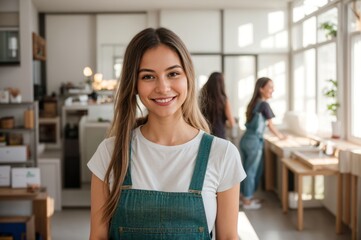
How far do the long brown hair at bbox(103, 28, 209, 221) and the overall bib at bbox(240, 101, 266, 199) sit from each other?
450 centimetres

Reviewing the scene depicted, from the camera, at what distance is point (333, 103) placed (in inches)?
237

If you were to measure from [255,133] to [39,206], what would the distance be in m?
2.48

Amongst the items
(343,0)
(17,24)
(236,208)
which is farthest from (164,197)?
(343,0)

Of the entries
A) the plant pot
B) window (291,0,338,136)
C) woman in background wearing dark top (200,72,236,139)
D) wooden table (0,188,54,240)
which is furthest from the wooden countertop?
window (291,0,338,136)

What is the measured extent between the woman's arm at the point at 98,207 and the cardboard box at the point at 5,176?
13.1ft

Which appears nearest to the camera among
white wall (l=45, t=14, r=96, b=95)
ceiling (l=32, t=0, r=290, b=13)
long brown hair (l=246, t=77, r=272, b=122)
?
long brown hair (l=246, t=77, r=272, b=122)

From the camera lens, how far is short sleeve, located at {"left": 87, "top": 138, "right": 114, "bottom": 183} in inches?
52.9

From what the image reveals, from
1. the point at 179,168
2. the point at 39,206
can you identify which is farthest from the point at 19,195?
the point at 179,168

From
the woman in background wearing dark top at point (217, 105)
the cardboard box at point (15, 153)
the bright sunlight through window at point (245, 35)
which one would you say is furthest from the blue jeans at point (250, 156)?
the bright sunlight through window at point (245, 35)

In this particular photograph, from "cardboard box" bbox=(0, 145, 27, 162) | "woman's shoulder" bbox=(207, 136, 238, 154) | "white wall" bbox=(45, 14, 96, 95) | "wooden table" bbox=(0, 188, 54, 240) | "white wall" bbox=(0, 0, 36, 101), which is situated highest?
"white wall" bbox=(45, 14, 96, 95)

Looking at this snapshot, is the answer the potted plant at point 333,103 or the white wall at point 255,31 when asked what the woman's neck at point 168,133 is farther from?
the white wall at point 255,31

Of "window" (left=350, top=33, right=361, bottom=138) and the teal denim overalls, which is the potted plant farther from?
the teal denim overalls

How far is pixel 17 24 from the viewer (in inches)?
208

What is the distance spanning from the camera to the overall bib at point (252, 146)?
5887 millimetres
